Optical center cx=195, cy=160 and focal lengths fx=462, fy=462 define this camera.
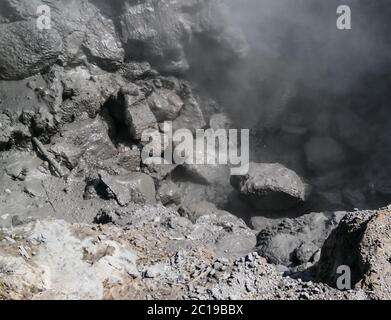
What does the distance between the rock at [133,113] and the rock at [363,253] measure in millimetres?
3416

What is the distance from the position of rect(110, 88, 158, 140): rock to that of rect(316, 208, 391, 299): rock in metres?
3.42

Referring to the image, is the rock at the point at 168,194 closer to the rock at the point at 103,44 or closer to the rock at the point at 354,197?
the rock at the point at 103,44

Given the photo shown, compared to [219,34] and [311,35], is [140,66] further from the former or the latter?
[311,35]

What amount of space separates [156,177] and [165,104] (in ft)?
3.95

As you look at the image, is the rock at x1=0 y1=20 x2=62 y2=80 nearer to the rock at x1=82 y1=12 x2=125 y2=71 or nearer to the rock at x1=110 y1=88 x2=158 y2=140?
the rock at x1=82 y1=12 x2=125 y2=71

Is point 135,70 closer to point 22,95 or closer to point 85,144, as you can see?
Answer: point 85,144

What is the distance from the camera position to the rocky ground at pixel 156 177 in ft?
11.8

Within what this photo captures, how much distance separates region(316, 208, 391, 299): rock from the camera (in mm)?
3203

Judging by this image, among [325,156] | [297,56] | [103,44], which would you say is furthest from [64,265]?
[297,56]

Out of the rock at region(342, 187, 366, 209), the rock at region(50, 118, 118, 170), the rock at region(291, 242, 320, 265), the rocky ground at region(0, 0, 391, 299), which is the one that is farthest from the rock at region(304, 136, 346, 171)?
the rock at region(50, 118, 118, 170)

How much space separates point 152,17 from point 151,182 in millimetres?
2496

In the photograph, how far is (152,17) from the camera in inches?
267

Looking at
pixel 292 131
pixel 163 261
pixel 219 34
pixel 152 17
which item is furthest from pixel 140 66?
pixel 163 261

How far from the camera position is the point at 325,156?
6836 mm
